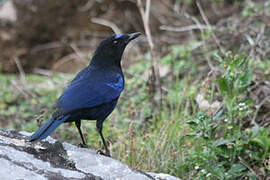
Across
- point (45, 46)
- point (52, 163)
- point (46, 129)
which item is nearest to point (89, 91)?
point (46, 129)

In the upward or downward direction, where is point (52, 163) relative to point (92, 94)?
downward

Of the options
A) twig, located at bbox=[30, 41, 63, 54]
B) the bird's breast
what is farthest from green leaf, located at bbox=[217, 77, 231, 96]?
twig, located at bbox=[30, 41, 63, 54]

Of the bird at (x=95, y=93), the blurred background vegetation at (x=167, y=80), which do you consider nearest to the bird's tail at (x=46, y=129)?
the bird at (x=95, y=93)

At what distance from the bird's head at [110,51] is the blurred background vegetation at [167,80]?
2.12 ft

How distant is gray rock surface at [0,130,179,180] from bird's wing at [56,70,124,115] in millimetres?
313

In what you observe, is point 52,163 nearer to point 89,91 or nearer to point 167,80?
point 89,91

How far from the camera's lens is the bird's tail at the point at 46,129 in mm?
2973

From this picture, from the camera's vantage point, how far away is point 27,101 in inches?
248

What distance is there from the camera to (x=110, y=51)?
393 centimetres

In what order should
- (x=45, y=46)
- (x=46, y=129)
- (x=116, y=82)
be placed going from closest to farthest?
(x=46, y=129)
(x=116, y=82)
(x=45, y=46)

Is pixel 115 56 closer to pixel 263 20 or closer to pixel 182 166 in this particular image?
pixel 182 166

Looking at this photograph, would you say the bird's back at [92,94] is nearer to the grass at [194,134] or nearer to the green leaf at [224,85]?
the grass at [194,134]

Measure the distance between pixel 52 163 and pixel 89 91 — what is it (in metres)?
0.81

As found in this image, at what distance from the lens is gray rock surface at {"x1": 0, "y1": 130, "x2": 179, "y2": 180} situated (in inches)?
102
